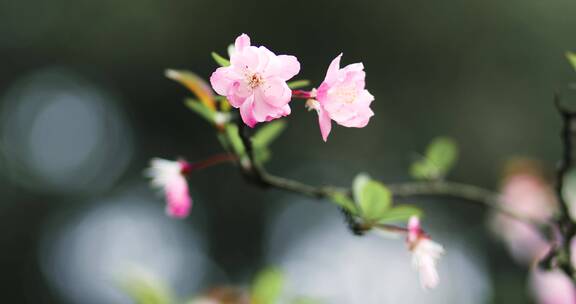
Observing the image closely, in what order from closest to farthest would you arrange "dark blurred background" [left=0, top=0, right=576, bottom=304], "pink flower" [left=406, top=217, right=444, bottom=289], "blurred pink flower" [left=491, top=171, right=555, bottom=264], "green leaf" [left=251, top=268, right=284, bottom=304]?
"pink flower" [left=406, top=217, right=444, bottom=289] < "green leaf" [left=251, top=268, right=284, bottom=304] < "blurred pink flower" [left=491, top=171, right=555, bottom=264] < "dark blurred background" [left=0, top=0, right=576, bottom=304]

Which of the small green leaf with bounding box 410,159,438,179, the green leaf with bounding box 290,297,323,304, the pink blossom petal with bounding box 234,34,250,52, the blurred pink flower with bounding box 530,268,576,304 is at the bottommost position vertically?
the pink blossom petal with bounding box 234,34,250,52

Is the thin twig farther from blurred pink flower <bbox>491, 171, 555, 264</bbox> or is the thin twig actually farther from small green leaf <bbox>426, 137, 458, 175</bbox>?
blurred pink flower <bbox>491, 171, 555, 264</bbox>

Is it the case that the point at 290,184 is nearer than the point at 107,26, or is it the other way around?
the point at 290,184

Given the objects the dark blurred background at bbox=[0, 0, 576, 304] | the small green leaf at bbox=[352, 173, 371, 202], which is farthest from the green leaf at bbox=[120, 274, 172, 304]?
the dark blurred background at bbox=[0, 0, 576, 304]

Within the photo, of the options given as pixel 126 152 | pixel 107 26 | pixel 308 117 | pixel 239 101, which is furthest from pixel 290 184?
pixel 126 152

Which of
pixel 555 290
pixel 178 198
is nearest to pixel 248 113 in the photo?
pixel 178 198

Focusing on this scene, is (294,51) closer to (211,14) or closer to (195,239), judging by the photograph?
(211,14)

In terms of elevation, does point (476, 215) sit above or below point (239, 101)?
above
